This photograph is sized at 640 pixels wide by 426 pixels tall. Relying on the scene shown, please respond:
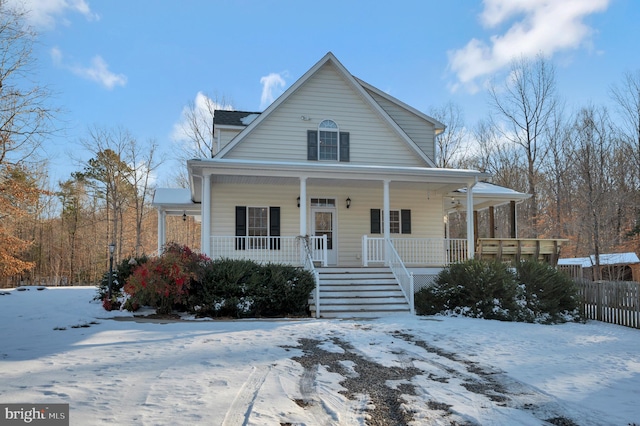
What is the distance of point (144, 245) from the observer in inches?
1393

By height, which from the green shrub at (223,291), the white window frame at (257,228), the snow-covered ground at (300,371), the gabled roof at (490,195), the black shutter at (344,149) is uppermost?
the black shutter at (344,149)

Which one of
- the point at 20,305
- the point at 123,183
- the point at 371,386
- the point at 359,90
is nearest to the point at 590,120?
the point at 359,90

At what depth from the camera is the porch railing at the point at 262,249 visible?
46.6ft

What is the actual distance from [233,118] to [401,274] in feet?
31.8

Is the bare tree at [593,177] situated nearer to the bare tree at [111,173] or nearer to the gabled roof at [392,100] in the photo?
the gabled roof at [392,100]

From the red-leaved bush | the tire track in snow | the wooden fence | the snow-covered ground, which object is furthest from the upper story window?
the tire track in snow

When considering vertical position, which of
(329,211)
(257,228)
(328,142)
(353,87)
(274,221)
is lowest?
(257,228)

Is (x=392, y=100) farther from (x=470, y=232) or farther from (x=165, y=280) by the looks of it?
(x=165, y=280)

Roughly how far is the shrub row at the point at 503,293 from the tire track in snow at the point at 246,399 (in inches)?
279

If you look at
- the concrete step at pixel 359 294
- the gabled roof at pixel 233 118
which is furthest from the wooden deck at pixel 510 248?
the gabled roof at pixel 233 118

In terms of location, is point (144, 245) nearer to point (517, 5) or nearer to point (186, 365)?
point (517, 5)

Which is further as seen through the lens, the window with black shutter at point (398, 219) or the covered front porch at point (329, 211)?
the window with black shutter at point (398, 219)

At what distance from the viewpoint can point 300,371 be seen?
5.55m

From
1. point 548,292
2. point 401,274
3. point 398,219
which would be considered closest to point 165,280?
point 401,274
